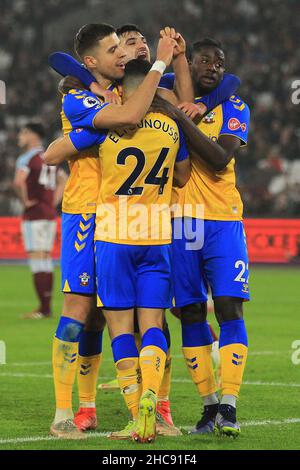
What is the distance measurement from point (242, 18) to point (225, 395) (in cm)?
2347

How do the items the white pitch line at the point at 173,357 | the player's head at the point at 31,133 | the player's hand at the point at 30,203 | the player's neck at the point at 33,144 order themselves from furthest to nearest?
1. the player's hand at the point at 30,203
2. the player's neck at the point at 33,144
3. the player's head at the point at 31,133
4. the white pitch line at the point at 173,357

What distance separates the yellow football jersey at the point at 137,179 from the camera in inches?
232

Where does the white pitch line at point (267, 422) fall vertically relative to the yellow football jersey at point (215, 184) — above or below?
below

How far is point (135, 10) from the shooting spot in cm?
3053

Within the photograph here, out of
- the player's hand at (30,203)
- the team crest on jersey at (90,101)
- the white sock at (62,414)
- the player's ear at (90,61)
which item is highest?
the player's ear at (90,61)

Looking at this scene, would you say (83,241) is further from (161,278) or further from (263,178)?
(263,178)

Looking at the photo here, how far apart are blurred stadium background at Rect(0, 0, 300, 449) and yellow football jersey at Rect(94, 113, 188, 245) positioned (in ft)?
8.02

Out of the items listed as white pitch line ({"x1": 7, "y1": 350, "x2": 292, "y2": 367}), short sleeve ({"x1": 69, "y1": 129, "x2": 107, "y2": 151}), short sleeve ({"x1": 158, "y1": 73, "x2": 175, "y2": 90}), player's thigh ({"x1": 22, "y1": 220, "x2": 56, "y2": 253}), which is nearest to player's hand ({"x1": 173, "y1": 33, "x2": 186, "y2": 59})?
short sleeve ({"x1": 158, "y1": 73, "x2": 175, "y2": 90})

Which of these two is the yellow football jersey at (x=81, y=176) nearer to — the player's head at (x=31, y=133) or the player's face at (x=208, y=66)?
the player's face at (x=208, y=66)

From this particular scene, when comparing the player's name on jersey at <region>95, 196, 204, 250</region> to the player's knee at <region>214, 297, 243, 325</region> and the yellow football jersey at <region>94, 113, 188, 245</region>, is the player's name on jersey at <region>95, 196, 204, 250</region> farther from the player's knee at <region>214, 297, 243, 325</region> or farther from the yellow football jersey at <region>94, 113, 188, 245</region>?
the player's knee at <region>214, 297, 243, 325</region>

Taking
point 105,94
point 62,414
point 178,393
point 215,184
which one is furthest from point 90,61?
point 178,393

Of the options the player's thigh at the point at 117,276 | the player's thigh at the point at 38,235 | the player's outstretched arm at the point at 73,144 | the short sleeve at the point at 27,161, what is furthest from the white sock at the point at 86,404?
the short sleeve at the point at 27,161

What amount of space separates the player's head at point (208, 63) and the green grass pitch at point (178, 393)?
2094 millimetres

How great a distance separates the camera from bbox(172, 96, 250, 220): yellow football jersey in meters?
6.31
